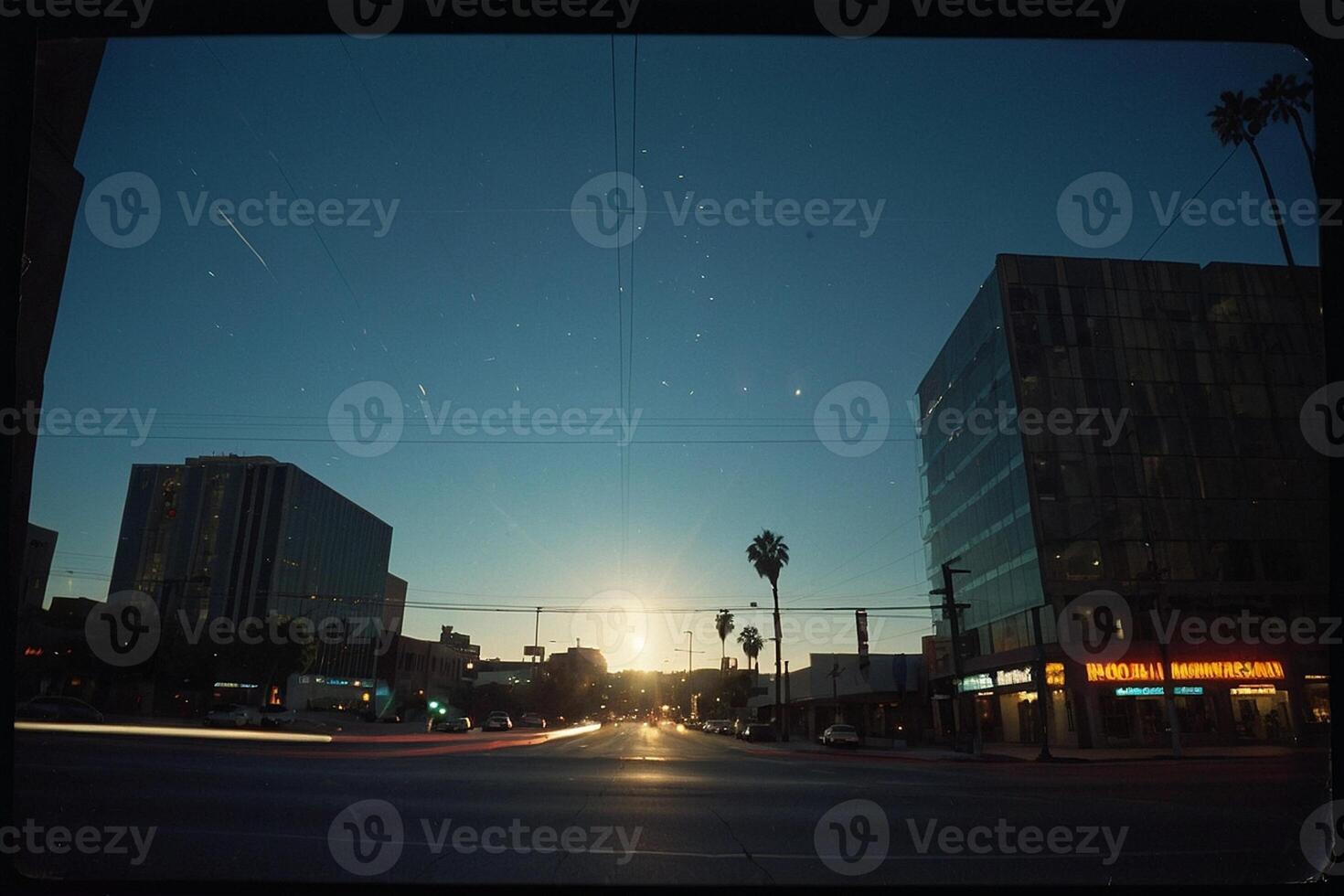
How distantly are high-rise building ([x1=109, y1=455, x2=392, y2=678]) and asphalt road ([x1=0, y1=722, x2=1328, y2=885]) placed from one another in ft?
37.9

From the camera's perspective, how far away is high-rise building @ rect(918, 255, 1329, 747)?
115 ft

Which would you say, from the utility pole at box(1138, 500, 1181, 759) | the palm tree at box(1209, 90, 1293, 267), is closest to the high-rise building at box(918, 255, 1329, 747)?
the utility pole at box(1138, 500, 1181, 759)

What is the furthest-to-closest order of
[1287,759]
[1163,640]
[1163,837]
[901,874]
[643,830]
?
[1163,640]
[1287,759]
[643,830]
[1163,837]
[901,874]

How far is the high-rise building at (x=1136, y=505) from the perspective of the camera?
3497 centimetres

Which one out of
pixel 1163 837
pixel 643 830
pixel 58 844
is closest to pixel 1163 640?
pixel 1163 837

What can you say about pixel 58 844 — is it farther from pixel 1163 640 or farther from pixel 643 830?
pixel 1163 640

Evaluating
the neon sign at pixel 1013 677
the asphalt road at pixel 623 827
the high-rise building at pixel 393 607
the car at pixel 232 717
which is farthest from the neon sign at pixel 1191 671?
the high-rise building at pixel 393 607

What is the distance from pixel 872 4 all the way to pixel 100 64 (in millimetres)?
2614

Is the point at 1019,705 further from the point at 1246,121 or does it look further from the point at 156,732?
the point at 1246,121

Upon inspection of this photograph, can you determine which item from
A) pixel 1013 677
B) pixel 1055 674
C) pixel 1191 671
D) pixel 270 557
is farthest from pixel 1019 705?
pixel 270 557

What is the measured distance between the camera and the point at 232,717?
36875mm

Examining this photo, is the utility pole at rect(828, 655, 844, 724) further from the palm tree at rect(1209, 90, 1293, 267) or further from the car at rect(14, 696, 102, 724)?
the palm tree at rect(1209, 90, 1293, 267)

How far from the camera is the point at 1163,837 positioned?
6.34 meters

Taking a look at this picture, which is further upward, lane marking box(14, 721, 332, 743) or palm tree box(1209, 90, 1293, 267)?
palm tree box(1209, 90, 1293, 267)
